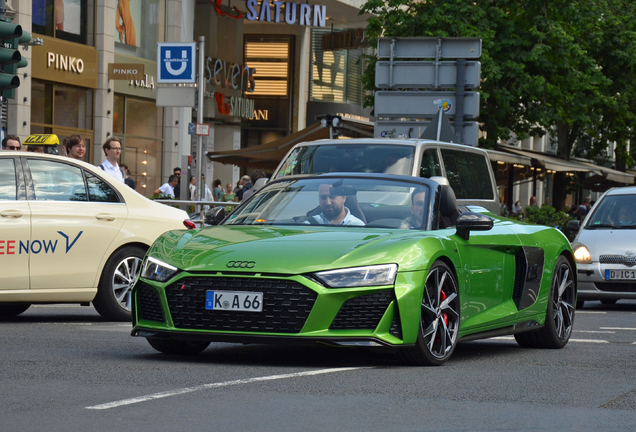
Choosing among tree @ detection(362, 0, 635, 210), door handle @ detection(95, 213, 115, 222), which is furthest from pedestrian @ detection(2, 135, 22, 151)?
tree @ detection(362, 0, 635, 210)

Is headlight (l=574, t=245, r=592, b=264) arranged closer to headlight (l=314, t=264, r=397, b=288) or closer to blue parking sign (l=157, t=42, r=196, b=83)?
headlight (l=314, t=264, r=397, b=288)

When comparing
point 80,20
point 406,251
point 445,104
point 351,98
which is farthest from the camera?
point 351,98

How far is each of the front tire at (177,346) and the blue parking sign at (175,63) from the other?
49.8 feet

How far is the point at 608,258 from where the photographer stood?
1507 cm

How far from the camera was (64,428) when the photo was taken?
17.3 ft

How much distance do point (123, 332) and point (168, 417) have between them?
14.8 feet

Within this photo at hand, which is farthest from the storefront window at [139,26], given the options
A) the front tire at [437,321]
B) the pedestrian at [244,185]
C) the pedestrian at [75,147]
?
the front tire at [437,321]

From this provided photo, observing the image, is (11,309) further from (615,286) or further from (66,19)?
(66,19)

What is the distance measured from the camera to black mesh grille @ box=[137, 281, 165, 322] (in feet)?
24.5

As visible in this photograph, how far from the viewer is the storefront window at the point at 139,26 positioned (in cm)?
3316

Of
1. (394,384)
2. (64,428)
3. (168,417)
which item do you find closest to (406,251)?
(394,384)

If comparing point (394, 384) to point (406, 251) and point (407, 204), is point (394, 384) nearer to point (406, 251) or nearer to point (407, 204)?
point (406, 251)

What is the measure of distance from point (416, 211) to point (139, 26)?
27.3 m

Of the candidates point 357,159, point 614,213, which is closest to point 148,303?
point 357,159
